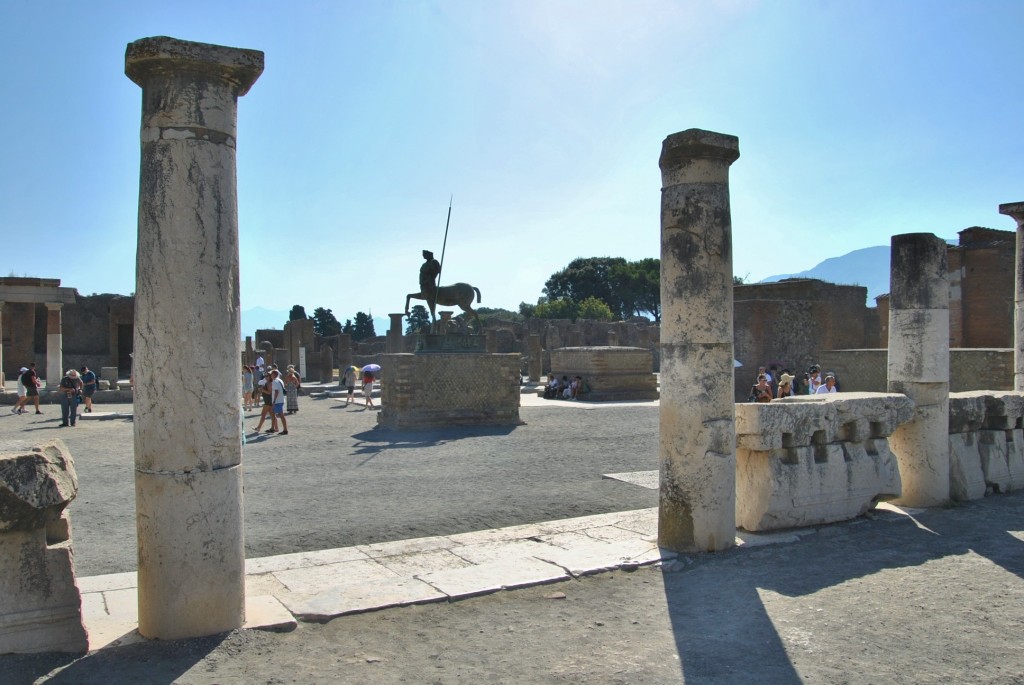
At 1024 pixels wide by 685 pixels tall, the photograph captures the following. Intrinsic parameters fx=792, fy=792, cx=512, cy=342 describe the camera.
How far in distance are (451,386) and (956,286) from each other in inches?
596

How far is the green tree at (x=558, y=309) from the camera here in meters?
66.1

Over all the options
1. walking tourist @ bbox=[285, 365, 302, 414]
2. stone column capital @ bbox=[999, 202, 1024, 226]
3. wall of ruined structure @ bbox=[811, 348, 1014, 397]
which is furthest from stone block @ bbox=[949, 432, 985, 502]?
walking tourist @ bbox=[285, 365, 302, 414]

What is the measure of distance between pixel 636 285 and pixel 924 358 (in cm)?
6225

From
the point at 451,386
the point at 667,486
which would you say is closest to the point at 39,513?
the point at 667,486

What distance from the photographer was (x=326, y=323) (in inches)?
2328

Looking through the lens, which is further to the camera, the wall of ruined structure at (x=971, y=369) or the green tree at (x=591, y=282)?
the green tree at (x=591, y=282)

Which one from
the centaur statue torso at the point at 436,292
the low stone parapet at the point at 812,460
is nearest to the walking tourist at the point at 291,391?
the centaur statue torso at the point at 436,292

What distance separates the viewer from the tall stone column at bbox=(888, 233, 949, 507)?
7.19 metres

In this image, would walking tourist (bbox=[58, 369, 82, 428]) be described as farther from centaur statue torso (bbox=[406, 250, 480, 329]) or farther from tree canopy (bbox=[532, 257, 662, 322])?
tree canopy (bbox=[532, 257, 662, 322])

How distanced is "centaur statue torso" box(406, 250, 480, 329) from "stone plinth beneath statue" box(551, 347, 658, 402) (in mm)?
5297

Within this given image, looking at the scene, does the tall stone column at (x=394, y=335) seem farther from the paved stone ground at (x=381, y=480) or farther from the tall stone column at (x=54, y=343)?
the paved stone ground at (x=381, y=480)

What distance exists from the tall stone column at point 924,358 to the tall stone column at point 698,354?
8.15 ft

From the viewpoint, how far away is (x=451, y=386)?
15055 mm

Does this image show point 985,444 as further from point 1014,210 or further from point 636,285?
point 636,285
